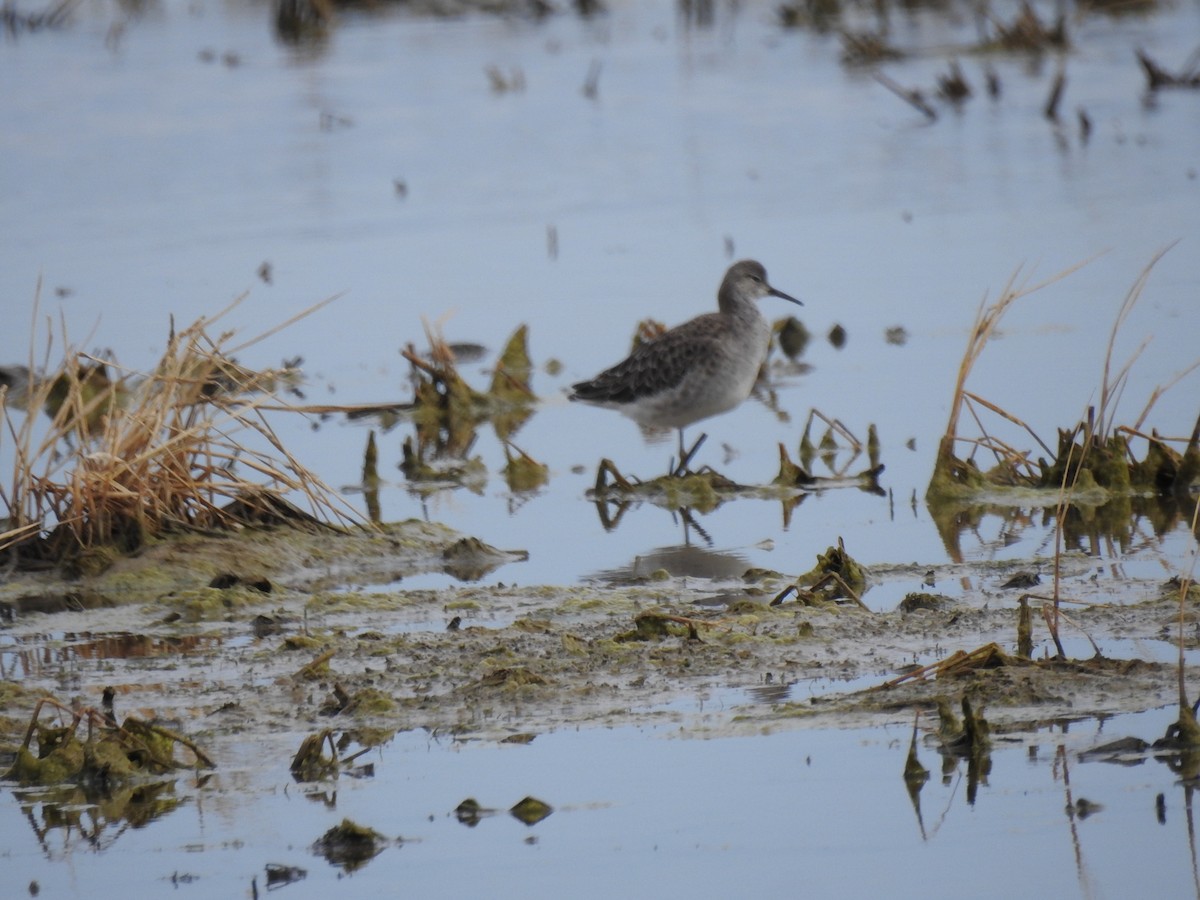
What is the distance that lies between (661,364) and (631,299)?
11.7 ft

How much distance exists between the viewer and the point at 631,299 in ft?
41.8

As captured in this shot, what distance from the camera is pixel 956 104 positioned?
64.2ft

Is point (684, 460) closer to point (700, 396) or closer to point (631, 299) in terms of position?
point (700, 396)

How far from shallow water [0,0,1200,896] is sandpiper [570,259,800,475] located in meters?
0.34

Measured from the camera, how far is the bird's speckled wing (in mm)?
9148

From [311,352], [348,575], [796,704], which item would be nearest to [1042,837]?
[796,704]

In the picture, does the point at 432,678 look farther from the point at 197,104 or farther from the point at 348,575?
the point at 197,104

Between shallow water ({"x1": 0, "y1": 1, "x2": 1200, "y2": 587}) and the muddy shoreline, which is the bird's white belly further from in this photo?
the muddy shoreline

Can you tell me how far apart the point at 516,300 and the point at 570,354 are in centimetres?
162

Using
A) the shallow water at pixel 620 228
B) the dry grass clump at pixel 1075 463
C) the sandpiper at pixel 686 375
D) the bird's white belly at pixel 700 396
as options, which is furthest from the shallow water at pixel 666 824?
the bird's white belly at pixel 700 396

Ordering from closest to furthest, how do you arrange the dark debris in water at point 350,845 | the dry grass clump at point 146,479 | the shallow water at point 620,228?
the dark debris in water at point 350,845
the dry grass clump at point 146,479
the shallow water at point 620,228

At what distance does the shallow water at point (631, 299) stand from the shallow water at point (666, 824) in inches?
0.5

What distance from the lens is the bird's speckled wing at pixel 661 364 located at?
9.15 m

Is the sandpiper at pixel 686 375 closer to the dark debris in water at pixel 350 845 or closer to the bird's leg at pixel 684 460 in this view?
the bird's leg at pixel 684 460
